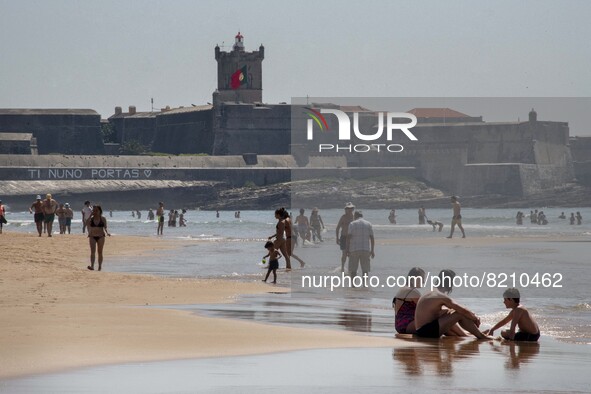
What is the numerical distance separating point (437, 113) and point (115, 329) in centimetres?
11142

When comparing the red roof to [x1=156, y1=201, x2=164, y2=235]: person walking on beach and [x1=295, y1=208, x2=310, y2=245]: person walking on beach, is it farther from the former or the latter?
[x1=295, y1=208, x2=310, y2=245]: person walking on beach

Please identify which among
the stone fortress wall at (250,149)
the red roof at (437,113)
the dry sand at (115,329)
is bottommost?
the dry sand at (115,329)

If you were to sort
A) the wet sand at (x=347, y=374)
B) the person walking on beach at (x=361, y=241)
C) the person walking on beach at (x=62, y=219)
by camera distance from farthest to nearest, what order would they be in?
the person walking on beach at (x=62, y=219)
the person walking on beach at (x=361, y=241)
the wet sand at (x=347, y=374)

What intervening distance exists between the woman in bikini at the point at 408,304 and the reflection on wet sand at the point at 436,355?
1.09 feet

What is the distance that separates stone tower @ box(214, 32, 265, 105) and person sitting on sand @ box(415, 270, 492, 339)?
302ft

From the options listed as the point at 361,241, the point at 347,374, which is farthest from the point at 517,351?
the point at 361,241

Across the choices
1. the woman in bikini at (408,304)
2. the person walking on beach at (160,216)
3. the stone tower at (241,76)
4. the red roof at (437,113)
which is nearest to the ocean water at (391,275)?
the woman in bikini at (408,304)

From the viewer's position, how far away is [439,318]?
27.3 feet

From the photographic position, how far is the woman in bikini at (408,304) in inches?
334

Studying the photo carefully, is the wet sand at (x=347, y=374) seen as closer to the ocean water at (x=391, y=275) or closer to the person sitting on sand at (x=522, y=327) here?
the person sitting on sand at (x=522, y=327)

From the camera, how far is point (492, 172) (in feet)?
276

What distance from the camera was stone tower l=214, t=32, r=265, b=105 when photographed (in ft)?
329

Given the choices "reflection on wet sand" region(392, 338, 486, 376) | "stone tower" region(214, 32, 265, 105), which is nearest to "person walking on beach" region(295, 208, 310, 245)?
"reflection on wet sand" region(392, 338, 486, 376)

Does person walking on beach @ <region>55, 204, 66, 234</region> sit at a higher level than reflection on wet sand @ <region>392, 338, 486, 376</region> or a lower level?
higher
